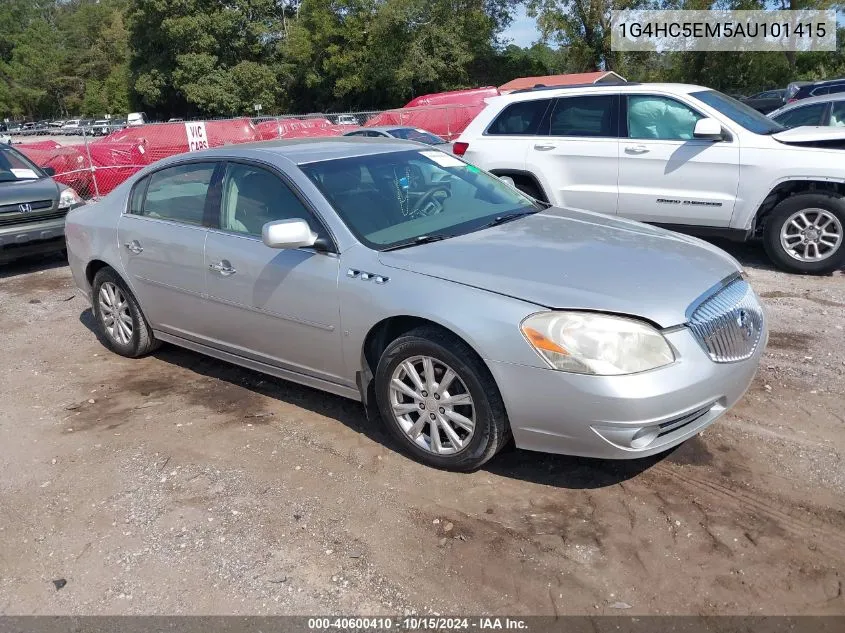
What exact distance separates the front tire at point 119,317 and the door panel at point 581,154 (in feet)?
14.5

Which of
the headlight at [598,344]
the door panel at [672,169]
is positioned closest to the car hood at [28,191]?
the door panel at [672,169]

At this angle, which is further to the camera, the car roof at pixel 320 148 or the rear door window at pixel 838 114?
the rear door window at pixel 838 114

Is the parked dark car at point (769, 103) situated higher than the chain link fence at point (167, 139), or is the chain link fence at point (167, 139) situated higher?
the chain link fence at point (167, 139)

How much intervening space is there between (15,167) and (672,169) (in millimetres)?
7916

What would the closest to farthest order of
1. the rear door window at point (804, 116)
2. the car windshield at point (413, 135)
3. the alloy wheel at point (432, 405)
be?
the alloy wheel at point (432, 405), the rear door window at point (804, 116), the car windshield at point (413, 135)

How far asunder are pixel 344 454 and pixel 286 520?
65 centimetres

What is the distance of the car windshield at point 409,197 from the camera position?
4.08 m

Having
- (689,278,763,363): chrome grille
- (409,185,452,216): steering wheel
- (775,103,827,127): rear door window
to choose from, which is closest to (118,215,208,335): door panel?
(409,185,452,216): steering wheel

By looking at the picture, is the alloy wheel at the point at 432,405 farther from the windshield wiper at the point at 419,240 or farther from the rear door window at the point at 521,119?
the rear door window at the point at 521,119

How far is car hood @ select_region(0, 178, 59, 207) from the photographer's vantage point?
28.3 ft

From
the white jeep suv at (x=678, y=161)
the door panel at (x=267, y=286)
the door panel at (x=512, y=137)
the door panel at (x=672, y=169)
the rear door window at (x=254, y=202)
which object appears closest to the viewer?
the door panel at (x=267, y=286)

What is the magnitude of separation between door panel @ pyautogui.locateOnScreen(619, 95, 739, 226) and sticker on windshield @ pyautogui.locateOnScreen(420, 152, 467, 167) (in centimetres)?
322

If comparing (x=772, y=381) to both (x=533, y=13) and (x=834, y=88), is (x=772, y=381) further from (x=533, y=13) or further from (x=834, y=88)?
(x=533, y=13)

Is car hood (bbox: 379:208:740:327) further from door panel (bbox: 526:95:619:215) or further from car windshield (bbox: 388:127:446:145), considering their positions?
car windshield (bbox: 388:127:446:145)
